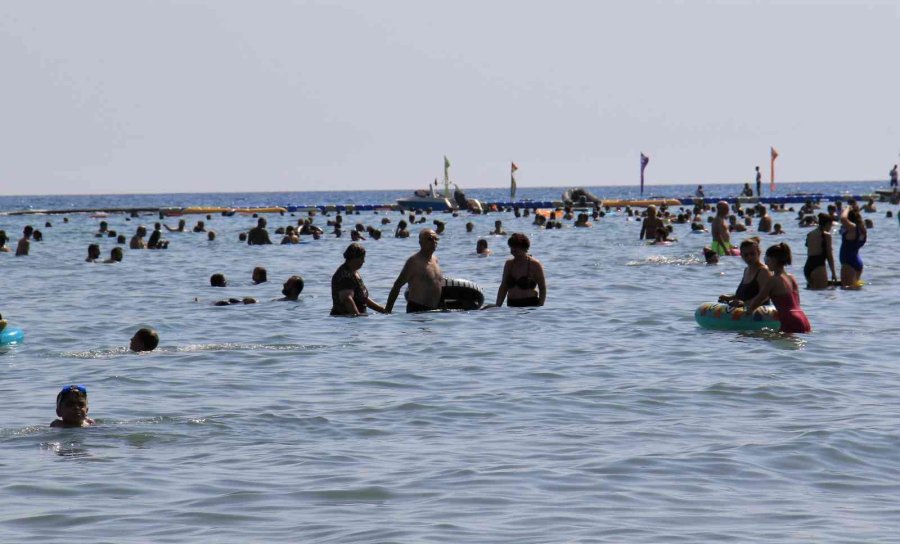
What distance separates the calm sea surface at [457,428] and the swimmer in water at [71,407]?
18 cm

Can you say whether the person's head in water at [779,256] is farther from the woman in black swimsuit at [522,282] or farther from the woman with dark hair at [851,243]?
the woman with dark hair at [851,243]

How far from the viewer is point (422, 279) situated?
62.8 ft

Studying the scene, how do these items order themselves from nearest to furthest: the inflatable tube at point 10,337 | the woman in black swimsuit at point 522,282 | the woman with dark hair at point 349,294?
the inflatable tube at point 10,337 → the woman with dark hair at point 349,294 → the woman in black swimsuit at point 522,282

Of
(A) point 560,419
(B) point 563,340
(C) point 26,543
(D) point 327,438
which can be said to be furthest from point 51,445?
(B) point 563,340

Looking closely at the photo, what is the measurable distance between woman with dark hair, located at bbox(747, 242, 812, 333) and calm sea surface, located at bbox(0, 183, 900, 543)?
0.74ft

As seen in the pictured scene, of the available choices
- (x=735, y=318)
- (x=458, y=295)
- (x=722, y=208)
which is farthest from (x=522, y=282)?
(x=722, y=208)

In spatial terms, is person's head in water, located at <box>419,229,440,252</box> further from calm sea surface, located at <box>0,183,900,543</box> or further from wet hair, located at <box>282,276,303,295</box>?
wet hair, located at <box>282,276,303,295</box>

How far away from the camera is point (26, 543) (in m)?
7.41

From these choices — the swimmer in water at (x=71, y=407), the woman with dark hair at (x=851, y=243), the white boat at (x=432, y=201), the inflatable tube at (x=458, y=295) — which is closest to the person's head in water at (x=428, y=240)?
the inflatable tube at (x=458, y=295)

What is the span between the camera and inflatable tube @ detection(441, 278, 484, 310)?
65.0 ft

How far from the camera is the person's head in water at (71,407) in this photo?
10602mm

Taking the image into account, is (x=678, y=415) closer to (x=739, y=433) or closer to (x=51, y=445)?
(x=739, y=433)

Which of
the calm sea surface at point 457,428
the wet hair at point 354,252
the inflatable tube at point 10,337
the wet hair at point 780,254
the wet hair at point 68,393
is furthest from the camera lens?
the wet hair at point 354,252

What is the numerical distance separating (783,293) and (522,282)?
427 centimetres
